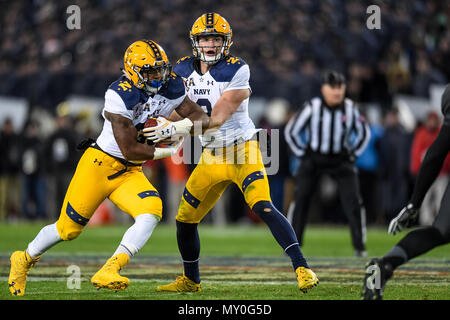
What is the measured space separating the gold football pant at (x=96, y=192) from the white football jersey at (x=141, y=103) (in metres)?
0.10

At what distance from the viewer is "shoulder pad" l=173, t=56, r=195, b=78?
19.3 feet

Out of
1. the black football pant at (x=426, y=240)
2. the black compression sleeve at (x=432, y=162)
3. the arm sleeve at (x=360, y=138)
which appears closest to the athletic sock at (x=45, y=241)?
the black football pant at (x=426, y=240)

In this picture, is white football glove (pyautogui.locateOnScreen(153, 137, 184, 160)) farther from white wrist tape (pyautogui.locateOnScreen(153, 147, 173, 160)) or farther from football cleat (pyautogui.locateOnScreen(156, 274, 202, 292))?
football cleat (pyautogui.locateOnScreen(156, 274, 202, 292))

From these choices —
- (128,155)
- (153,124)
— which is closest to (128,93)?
(153,124)

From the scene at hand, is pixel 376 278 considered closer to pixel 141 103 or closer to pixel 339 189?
pixel 141 103

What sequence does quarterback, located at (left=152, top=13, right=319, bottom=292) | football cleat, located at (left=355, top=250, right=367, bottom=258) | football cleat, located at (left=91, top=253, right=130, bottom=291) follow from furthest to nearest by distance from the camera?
football cleat, located at (left=355, top=250, right=367, bottom=258) → quarterback, located at (left=152, top=13, right=319, bottom=292) → football cleat, located at (left=91, top=253, right=130, bottom=291)

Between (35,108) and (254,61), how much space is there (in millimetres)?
4362

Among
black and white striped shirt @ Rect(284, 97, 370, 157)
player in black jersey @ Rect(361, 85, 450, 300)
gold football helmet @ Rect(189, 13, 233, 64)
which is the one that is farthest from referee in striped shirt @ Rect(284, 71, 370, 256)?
player in black jersey @ Rect(361, 85, 450, 300)

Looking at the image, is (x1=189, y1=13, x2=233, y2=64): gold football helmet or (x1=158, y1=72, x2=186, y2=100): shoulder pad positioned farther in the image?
(x1=189, y1=13, x2=233, y2=64): gold football helmet

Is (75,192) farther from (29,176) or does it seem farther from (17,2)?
(17,2)

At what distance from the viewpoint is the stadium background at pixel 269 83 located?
13.4 m

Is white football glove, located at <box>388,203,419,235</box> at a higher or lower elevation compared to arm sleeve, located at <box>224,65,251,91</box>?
lower

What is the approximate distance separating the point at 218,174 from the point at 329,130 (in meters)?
3.46

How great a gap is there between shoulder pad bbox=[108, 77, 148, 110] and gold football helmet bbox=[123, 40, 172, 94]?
44 millimetres
